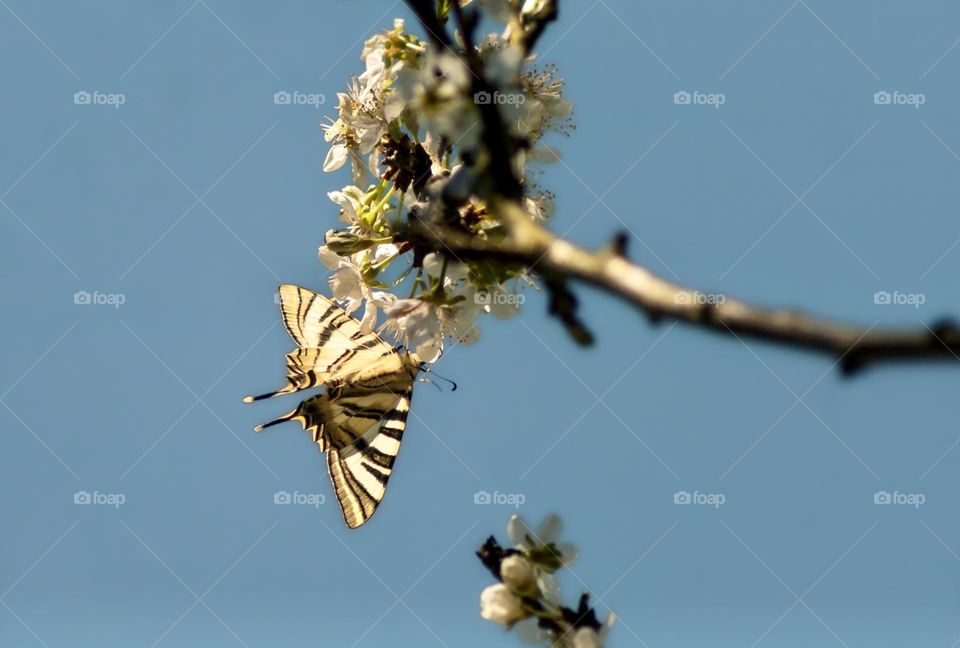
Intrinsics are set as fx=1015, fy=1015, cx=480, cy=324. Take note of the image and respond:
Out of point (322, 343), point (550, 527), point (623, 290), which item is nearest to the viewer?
point (623, 290)

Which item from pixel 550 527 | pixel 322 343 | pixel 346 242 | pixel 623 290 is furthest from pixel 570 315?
pixel 322 343

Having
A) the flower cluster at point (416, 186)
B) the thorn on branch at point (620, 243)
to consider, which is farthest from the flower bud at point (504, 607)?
the thorn on branch at point (620, 243)

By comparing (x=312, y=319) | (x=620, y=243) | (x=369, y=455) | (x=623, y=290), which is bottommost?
(x=623, y=290)

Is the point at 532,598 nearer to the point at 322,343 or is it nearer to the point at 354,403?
the point at 354,403

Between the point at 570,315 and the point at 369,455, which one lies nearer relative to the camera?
the point at 570,315

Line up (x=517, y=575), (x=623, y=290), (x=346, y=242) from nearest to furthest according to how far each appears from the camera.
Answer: (x=623, y=290) < (x=517, y=575) < (x=346, y=242)

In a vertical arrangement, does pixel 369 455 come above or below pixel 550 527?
above

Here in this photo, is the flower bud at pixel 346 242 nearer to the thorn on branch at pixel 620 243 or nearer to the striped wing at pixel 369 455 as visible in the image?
the striped wing at pixel 369 455

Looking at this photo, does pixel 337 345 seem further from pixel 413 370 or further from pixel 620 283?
pixel 620 283
